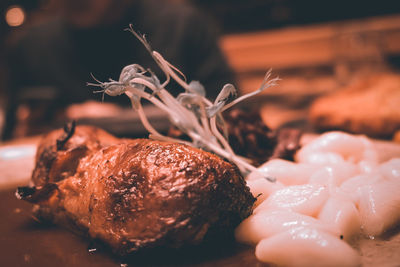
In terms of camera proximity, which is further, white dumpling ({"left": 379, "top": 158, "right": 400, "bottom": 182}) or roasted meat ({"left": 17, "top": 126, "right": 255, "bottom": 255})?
white dumpling ({"left": 379, "top": 158, "right": 400, "bottom": 182})

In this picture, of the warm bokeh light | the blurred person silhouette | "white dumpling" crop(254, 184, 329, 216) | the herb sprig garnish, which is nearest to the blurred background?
the blurred person silhouette

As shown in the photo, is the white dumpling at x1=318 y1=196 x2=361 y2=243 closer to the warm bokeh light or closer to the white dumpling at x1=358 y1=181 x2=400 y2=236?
the white dumpling at x1=358 y1=181 x2=400 y2=236

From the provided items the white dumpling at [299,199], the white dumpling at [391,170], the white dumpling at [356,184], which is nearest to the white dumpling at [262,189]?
the white dumpling at [299,199]

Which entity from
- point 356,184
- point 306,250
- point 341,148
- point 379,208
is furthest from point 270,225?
point 341,148

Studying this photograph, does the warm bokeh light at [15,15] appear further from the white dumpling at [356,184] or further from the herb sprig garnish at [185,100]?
the white dumpling at [356,184]

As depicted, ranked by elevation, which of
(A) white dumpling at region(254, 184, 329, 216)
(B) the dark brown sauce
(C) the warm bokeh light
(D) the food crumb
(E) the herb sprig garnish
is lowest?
(B) the dark brown sauce

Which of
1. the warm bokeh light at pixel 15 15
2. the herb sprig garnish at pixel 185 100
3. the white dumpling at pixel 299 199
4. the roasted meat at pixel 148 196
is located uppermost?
the warm bokeh light at pixel 15 15
